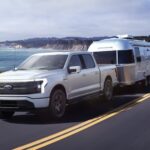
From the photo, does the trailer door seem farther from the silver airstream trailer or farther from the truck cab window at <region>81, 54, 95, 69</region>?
the truck cab window at <region>81, 54, 95, 69</region>

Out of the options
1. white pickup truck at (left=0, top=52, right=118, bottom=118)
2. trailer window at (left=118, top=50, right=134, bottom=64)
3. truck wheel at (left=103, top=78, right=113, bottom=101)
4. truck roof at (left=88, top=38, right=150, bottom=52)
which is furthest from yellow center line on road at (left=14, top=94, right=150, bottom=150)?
truck roof at (left=88, top=38, right=150, bottom=52)

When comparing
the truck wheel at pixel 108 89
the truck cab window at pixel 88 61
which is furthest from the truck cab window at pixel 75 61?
the truck wheel at pixel 108 89

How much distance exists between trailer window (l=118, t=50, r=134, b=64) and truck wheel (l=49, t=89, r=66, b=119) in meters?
6.84

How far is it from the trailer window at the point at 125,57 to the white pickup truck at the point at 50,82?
4.02 m

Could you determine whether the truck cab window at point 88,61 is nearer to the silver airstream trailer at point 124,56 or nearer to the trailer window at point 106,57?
the silver airstream trailer at point 124,56

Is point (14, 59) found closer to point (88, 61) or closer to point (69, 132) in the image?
point (88, 61)

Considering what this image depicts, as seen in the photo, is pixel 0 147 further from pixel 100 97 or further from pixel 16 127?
pixel 100 97

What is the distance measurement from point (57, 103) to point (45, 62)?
160 cm

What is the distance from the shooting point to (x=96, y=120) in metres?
11.0

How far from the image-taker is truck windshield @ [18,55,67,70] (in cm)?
1234

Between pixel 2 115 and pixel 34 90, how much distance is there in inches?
57.3

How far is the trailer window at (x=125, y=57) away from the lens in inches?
719

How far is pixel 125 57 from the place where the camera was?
59.9ft

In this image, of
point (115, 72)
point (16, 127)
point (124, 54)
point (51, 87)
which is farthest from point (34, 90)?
point (124, 54)
